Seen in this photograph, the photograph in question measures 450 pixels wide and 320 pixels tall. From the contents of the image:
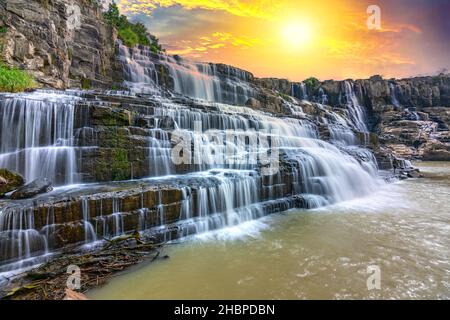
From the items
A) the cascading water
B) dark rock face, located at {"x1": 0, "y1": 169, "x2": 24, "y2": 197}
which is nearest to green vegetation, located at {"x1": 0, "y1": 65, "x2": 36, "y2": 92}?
the cascading water

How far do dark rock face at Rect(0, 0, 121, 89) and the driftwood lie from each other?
11.1 meters

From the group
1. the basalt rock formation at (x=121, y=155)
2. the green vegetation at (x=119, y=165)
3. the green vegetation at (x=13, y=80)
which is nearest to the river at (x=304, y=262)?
the basalt rock formation at (x=121, y=155)

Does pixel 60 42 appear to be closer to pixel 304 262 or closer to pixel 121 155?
pixel 121 155

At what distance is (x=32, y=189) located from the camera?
180 inches

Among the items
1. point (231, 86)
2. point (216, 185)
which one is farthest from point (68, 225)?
point (231, 86)

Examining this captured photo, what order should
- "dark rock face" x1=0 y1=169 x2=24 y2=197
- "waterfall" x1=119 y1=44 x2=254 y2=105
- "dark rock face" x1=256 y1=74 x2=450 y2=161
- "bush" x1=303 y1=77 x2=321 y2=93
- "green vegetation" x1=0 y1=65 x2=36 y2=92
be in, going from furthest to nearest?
"bush" x1=303 y1=77 x2=321 y2=93 → "dark rock face" x1=256 y1=74 x2=450 y2=161 → "waterfall" x1=119 y1=44 x2=254 y2=105 → "green vegetation" x1=0 y1=65 x2=36 y2=92 → "dark rock face" x1=0 y1=169 x2=24 y2=197

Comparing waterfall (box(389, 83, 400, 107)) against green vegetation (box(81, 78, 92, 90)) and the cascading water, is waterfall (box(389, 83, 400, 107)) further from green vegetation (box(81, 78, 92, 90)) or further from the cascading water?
green vegetation (box(81, 78, 92, 90))

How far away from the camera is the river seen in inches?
126

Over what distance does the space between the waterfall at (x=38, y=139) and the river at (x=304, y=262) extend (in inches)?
135

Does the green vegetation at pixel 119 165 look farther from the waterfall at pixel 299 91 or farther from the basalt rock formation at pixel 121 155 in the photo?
the waterfall at pixel 299 91

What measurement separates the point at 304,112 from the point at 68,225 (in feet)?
78.3

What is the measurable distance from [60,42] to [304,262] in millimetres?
16980

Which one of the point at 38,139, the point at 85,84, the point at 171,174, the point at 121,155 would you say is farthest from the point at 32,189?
the point at 85,84
